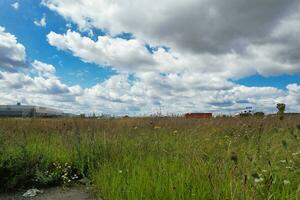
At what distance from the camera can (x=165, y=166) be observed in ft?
15.1

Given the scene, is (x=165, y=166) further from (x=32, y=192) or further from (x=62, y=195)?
(x=32, y=192)

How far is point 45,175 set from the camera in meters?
5.79

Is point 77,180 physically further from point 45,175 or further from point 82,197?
point 82,197

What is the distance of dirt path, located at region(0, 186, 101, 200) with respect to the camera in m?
5.04

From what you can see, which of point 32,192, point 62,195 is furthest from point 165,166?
point 32,192

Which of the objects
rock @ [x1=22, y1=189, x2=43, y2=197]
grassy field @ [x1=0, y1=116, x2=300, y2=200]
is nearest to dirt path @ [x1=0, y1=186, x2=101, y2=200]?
rock @ [x1=22, y1=189, x2=43, y2=197]

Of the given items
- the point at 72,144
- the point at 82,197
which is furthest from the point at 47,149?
the point at 82,197

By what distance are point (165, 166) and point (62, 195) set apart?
1.68 metres

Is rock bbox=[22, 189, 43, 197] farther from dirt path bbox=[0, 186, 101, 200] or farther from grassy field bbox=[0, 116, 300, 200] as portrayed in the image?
grassy field bbox=[0, 116, 300, 200]

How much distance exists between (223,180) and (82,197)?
233 cm

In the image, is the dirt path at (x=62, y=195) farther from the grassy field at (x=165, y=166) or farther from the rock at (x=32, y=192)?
the grassy field at (x=165, y=166)

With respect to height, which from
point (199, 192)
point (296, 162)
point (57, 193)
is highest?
point (296, 162)

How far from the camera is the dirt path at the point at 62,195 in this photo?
5037 mm

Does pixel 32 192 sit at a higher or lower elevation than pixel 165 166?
lower
